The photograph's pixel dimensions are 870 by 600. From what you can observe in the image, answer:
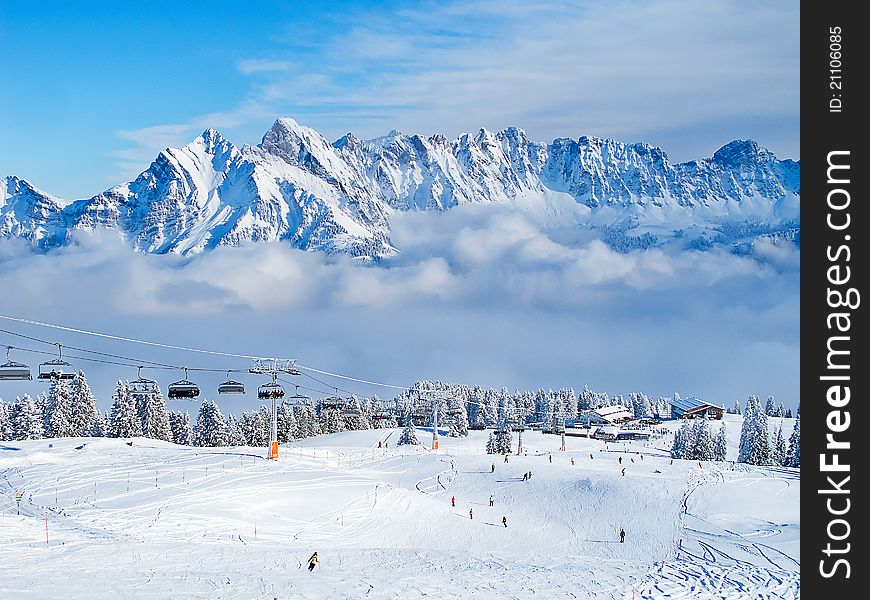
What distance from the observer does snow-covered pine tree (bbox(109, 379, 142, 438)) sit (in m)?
84.8

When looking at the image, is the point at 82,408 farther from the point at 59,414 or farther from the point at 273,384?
the point at 273,384

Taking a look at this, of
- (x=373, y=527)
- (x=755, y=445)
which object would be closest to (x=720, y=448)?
(x=755, y=445)

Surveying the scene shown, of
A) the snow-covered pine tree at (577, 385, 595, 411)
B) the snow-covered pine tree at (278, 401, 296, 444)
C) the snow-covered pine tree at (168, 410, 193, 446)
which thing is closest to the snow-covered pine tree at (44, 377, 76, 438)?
the snow-covered pine tree at (168, 410, 193, 446)

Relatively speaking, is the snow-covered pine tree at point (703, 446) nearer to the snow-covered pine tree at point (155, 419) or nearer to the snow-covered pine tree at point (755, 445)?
the snow-covered pine tree at point (755, 445)

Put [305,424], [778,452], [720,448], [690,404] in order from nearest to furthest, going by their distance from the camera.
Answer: [720,448] < [778,452] < [305,424] < [690,404]

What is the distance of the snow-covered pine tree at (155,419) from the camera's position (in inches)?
3499

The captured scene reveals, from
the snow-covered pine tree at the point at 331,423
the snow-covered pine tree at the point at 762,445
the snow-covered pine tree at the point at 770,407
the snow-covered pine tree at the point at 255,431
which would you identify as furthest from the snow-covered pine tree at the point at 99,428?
the snow-covered pine tree at the point at 770,407

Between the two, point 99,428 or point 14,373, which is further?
point 99,428

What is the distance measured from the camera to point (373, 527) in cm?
4150

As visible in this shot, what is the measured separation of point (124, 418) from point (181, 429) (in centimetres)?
1018

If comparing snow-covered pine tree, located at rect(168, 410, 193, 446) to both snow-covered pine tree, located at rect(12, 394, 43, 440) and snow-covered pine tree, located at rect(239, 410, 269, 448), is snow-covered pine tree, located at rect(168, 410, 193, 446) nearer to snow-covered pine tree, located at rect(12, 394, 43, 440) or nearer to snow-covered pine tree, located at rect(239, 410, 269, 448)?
snow-covered pine tree, located at rect(239, 410, 269, 448)
